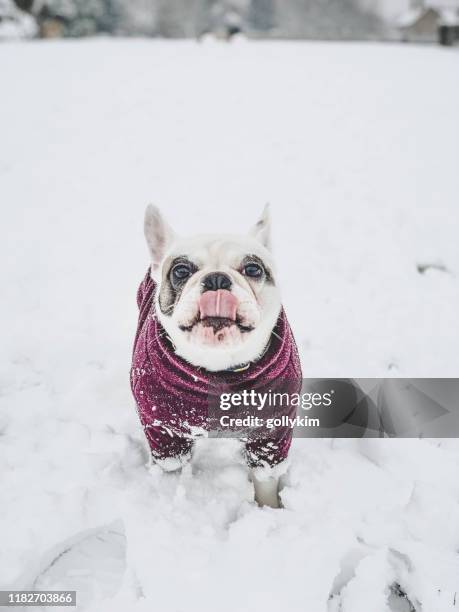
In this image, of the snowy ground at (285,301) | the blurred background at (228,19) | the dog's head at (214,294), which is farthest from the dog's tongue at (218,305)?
the blurred background at (228,19)

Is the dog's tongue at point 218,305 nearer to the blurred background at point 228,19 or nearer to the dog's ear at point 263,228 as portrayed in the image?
the dog's ear at point 263,228

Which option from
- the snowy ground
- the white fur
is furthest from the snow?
the white fur

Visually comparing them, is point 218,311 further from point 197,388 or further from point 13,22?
point 13,22

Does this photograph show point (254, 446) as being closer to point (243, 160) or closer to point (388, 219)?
point (388, 219)

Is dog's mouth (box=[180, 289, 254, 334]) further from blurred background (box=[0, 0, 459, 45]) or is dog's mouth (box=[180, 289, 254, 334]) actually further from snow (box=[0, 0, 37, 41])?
snow (box=[0, 0, 37, 41])

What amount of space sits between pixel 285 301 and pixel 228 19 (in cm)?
1898

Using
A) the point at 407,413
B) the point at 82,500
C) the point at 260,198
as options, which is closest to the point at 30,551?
the point at 82,500

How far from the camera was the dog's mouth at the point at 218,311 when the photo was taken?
157 cm

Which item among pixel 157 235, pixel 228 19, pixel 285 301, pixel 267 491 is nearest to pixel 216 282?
pixel 157 235

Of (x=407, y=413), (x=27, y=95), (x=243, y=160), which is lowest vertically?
(x=407, y=413)

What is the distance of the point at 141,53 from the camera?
1162cm

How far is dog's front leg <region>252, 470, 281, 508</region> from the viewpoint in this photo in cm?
210

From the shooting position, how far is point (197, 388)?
5.81 feet

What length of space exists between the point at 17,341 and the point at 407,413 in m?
3.02
